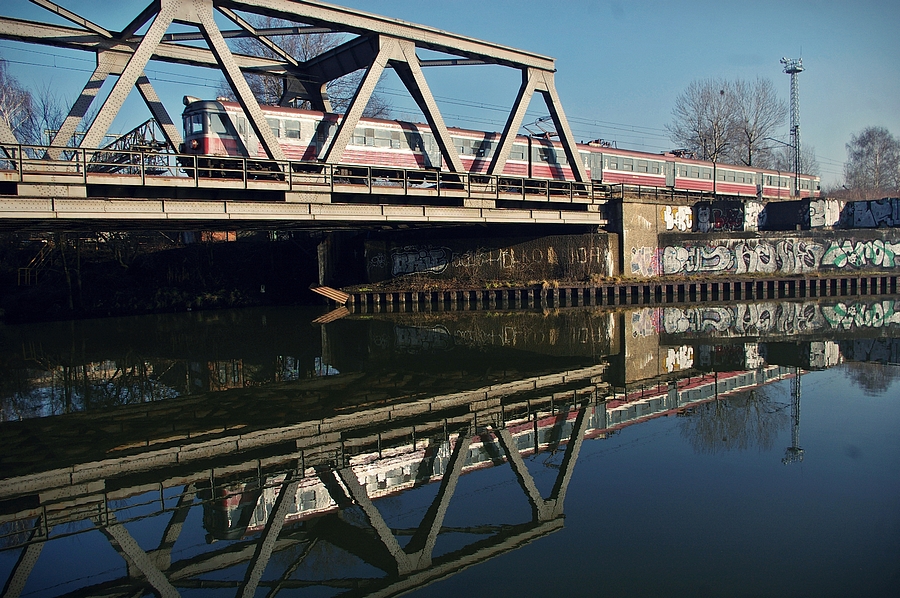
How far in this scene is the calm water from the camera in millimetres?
6945

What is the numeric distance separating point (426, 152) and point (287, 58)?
A: 6833 millimetres

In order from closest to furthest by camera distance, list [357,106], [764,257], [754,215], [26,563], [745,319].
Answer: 1. [26,563]
2. [357,106]
3. [745,319]
4. [764,257]
5. [754,215]

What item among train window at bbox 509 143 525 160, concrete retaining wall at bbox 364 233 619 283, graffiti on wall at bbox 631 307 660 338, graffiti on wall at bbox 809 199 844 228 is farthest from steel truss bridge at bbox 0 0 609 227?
graffiti on wall at bbox 809 199 844 228

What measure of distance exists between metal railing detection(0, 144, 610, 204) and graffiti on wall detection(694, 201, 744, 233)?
298 inches

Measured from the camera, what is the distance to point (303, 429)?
11961 mm

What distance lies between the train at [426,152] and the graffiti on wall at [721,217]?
371 cm

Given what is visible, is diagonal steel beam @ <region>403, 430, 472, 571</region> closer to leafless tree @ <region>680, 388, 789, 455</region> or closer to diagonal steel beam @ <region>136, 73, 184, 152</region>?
leafless tree @ <region>680, 388, 789, 455</region>

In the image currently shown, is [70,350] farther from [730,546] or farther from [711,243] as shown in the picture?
[711,243]

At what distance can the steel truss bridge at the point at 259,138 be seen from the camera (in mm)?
17078

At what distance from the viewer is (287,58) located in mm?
26953

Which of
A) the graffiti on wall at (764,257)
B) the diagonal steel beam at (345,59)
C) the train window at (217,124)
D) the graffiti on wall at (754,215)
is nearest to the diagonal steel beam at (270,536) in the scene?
the train window at (217,124)

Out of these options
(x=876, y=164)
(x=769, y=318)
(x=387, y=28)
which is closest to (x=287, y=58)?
(x=387, y=28)

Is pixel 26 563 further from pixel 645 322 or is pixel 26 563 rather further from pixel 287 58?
pixel 287 58

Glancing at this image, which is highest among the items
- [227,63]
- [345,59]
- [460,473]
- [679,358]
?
[345,59]
